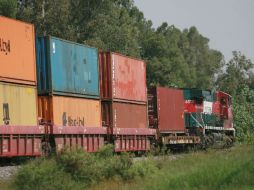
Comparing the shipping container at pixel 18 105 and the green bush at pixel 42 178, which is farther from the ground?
the shipping container at pixel 18 105

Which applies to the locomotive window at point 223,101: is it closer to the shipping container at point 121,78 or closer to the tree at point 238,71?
the shipping container at point 121,78

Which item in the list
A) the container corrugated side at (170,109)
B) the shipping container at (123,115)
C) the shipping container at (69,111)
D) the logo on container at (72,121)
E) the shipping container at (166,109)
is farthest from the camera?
the container corrugated side at (170,109)

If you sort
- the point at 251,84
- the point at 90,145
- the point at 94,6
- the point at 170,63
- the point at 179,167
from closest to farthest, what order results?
the point at 179,167 → the point at 90,145 → the point at 94,6 → the point at 170,63 → the point at 251,84

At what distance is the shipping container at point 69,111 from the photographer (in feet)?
67.2

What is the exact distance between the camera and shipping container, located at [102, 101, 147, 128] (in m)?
24.4

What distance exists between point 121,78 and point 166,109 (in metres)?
5.71

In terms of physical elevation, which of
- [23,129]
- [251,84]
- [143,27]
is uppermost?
[143,27]

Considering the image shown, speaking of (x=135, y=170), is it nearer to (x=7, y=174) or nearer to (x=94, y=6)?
(x=7, y=174)

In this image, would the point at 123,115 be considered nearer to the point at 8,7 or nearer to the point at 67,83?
the point at 67,83

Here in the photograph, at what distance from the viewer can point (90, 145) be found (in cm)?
2284

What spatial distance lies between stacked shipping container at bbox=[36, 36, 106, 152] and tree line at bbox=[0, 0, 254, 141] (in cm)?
1777

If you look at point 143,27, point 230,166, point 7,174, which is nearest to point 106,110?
point 7,174

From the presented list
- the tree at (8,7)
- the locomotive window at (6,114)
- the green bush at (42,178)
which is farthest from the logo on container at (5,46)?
the tree at (8,7)

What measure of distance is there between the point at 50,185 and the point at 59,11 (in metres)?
38.1
